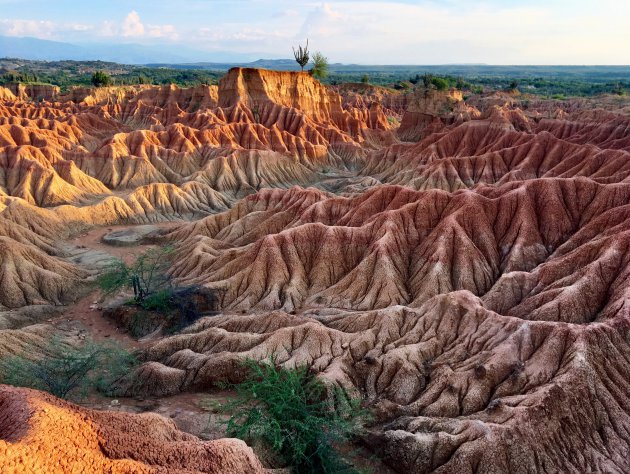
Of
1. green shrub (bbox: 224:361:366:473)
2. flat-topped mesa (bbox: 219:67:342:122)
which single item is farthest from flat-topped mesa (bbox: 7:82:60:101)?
green shrub (bbox: 224:361:366:473)

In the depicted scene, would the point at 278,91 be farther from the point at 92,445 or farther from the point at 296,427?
the point at 92,445

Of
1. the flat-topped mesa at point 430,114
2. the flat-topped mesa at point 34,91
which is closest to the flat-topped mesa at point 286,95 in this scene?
the flat-topped mesa at point 430,114

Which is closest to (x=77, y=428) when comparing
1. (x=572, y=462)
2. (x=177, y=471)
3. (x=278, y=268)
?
(x=177, y=471)

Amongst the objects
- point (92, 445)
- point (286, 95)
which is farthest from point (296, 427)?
point (286, 95)

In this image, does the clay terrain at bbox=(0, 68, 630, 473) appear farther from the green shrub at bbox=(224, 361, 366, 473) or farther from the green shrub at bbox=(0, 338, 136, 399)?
the green shrub at bbox=(224, 361, 366, 473)

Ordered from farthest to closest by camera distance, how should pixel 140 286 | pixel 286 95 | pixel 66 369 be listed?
1. pixel 286 95
2. pixel 140 286
3. pixel 66 369

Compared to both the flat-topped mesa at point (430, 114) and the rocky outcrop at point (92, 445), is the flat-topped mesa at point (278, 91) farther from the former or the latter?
the rocky outcrop at point (92, 445)
